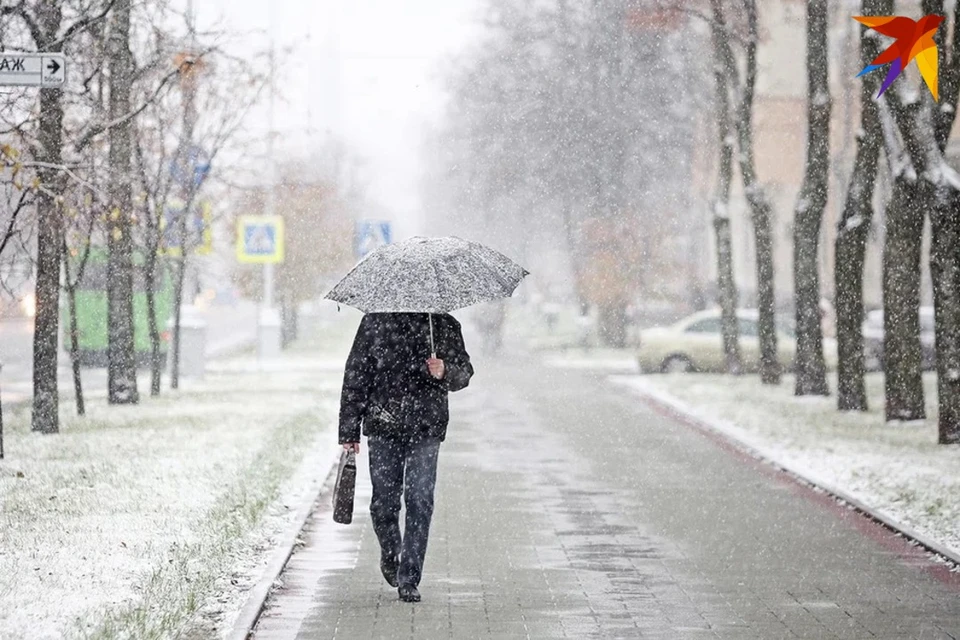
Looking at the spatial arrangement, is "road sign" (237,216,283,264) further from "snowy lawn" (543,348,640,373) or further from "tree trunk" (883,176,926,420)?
"tree trunk" (883,176,926,420)

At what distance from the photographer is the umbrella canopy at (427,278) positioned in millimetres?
8344

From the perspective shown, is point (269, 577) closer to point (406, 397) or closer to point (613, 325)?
point (406, 397)

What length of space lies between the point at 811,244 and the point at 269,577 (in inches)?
705

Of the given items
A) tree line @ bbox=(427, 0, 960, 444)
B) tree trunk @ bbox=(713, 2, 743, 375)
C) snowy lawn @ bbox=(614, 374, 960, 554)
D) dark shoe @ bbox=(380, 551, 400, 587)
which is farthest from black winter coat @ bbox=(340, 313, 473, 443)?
tree trunk @ bbox=(713, 2, 743, 375)

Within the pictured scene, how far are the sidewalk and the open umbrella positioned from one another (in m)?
1.55

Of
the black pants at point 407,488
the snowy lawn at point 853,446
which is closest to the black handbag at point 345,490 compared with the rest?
the black pants at point 407,488

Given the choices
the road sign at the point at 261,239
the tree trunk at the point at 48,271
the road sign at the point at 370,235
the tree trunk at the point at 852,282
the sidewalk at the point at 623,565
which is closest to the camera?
the sidewalk at the point at 623,565

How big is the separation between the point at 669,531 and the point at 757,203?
17868 mm

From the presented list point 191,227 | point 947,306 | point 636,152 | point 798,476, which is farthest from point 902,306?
point 636,152

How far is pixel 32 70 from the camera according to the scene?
37.5ft

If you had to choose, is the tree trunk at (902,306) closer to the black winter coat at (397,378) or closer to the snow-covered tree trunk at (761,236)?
the snow-covered tree trunk at (761,236)

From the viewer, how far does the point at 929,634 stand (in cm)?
802

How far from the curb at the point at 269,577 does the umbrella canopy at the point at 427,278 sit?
1646 mm

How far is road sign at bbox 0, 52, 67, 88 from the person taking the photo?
11309 millimetres
